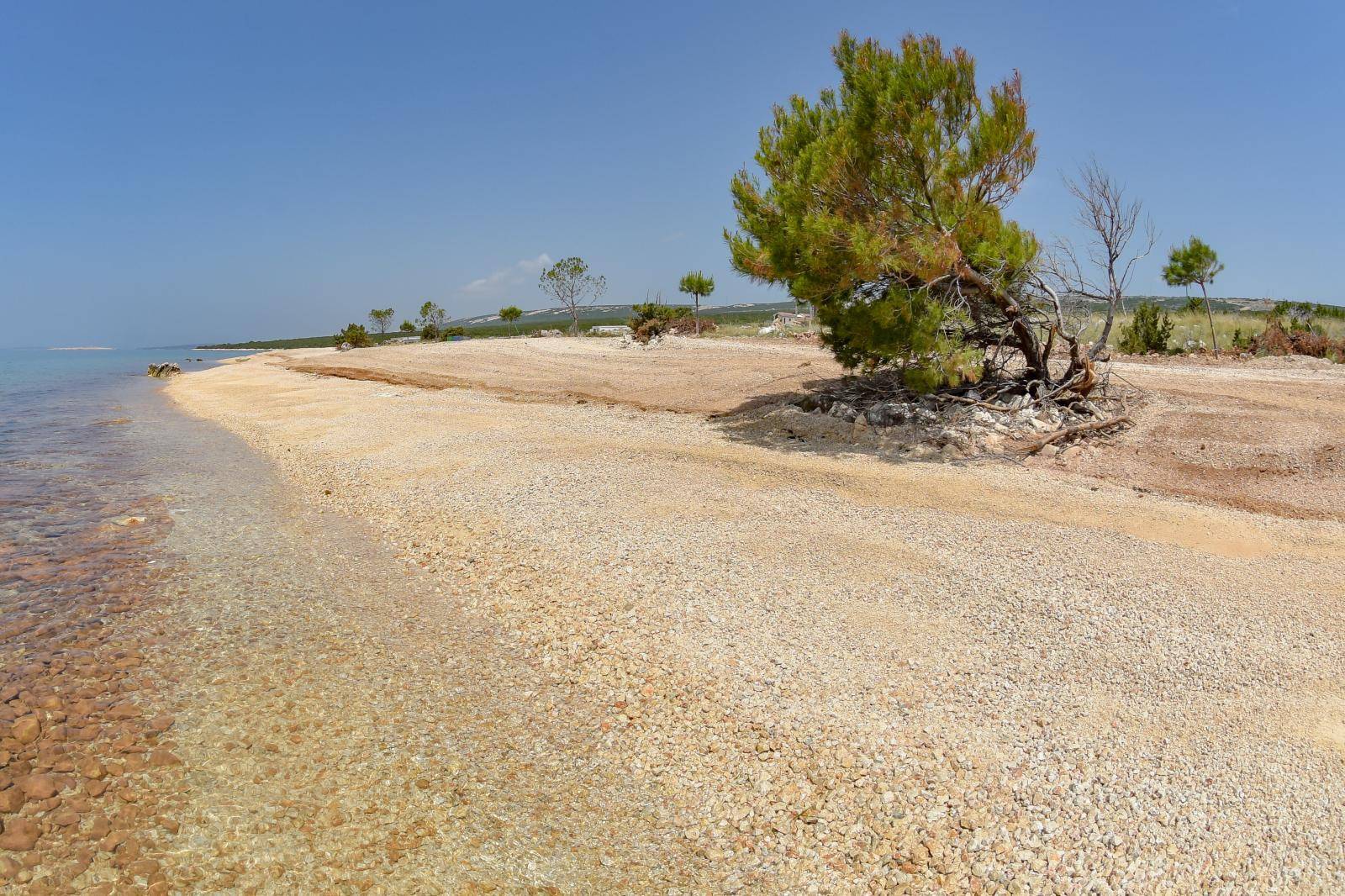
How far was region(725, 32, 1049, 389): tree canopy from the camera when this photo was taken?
29.2 feet

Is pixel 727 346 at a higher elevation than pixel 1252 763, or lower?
higher

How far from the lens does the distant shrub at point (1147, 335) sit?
19281 millimetres

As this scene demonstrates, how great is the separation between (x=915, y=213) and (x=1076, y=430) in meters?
3.55

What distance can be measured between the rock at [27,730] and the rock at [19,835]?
0.73m

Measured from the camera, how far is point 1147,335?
1941 cm

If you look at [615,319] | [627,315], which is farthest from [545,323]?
[627,315]

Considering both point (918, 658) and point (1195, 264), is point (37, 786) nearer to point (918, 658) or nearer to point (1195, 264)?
point (918, 658)

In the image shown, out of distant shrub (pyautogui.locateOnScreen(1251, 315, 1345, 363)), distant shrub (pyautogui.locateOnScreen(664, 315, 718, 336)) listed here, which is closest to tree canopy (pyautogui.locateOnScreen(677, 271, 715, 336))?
distant shrub (pyautogui.locateOnScreen(664, 315, 718, 336))

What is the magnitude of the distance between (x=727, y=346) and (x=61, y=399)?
2244 centimetres

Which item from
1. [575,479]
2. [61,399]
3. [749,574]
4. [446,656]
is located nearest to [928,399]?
[575,479]

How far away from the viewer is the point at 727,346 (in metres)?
25.0

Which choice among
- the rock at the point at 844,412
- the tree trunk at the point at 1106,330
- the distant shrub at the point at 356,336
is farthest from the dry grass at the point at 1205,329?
the distant shrub at the point at 356,336

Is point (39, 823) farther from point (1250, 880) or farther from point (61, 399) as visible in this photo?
point (61, 399)

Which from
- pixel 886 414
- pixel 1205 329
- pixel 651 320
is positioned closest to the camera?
pixel 886 414
